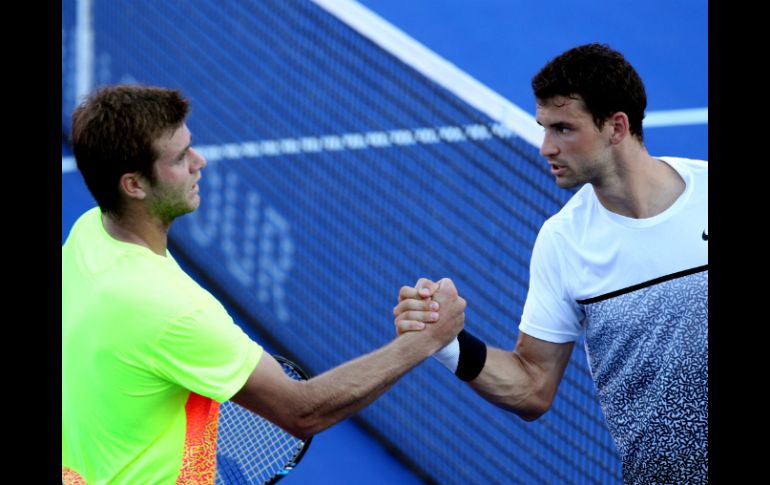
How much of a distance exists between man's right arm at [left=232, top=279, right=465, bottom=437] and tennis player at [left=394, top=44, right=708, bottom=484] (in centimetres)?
26

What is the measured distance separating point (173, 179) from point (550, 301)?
129 cm

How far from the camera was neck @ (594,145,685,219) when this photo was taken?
3.81 m

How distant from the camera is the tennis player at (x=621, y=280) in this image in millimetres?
3695

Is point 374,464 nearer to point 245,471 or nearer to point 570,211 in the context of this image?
point 245,471

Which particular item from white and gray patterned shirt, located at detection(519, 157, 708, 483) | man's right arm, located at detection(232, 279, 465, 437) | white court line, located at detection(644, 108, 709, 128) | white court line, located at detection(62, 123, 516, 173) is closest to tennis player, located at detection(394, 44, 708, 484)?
white and gray patterned shirt, located at detection(519, 157, 708, 483)

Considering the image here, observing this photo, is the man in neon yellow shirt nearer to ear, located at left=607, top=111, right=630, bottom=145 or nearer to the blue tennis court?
ear, located at left=607, top=111, right=630, bottom=145

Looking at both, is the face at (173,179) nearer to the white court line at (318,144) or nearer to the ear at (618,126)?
the ear at (618,126)

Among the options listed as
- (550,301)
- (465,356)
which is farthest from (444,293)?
(550,301)

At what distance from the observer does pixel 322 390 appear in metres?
3.46

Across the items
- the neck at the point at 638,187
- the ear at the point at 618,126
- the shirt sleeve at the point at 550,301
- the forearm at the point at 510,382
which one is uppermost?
the ear at the point at 618,126

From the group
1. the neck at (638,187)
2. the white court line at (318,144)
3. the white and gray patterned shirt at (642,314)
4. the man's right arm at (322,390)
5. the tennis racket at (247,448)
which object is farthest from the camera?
the white court line at (318,144)

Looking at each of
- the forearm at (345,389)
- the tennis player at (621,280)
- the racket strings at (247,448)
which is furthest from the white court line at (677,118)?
the forearm at (345,389)

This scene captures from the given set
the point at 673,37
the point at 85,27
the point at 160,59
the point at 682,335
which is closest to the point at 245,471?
the point at 682,335

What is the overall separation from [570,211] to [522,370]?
1.83ft
